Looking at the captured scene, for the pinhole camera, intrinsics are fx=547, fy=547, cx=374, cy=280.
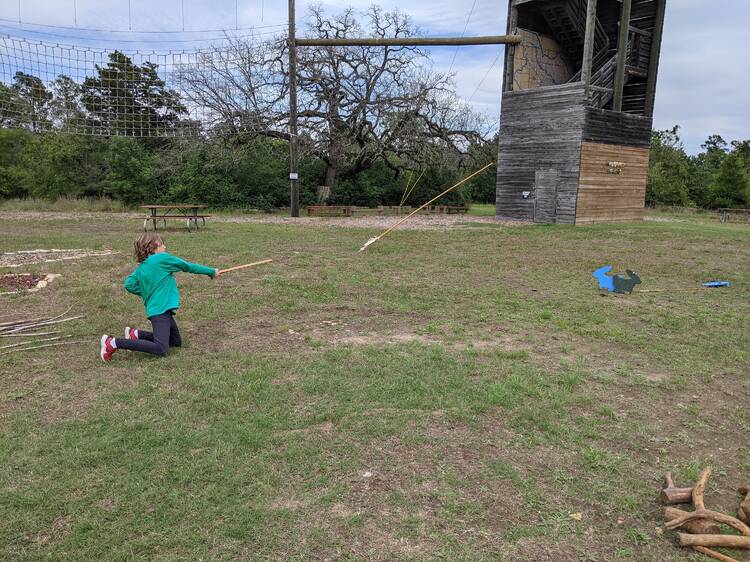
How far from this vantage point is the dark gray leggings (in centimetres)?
473

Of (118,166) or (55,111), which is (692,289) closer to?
(118,166)

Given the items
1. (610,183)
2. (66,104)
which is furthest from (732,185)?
(66,104)

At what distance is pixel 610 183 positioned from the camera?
21.0 meters

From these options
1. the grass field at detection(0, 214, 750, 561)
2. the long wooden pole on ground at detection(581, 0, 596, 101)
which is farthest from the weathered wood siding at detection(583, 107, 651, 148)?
the grass field at detection(0, 214, 750, 561)

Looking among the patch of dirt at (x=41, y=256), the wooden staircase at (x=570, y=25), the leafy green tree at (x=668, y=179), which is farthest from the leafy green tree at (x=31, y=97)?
the leafy green tree at (x=668, y=179)

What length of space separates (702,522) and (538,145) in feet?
64.0

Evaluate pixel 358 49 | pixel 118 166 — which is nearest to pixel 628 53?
pixel 358 49

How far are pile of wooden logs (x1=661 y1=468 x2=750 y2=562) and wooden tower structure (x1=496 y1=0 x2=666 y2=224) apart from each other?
18.3m

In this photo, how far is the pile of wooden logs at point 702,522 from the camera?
93.2 inches

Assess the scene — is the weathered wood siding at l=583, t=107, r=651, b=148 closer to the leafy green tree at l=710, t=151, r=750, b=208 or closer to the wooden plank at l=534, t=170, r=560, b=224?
the wooden plank at l=534, t=170, r=560, b=224

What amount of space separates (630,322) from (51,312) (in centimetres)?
677

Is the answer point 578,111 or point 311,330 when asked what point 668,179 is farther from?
point 311,330

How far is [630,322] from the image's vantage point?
642 centimetres

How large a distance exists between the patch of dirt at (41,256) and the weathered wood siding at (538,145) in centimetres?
1520
